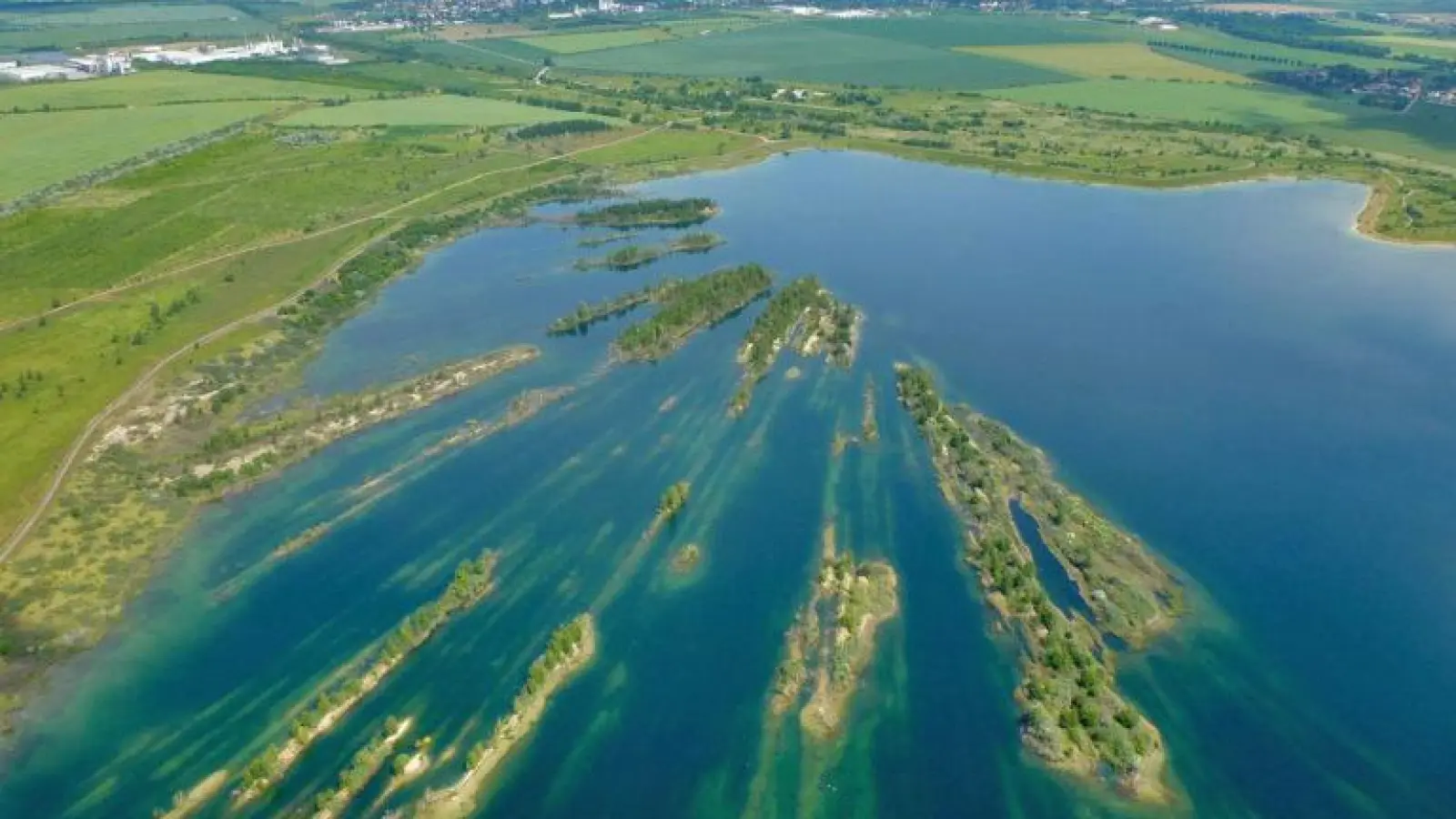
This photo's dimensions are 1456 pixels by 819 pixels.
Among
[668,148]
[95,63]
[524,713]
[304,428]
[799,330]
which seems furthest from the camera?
[95,63]

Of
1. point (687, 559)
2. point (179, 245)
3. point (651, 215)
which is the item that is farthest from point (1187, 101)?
point (179, 245)

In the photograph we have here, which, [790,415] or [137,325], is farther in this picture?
[137,325]

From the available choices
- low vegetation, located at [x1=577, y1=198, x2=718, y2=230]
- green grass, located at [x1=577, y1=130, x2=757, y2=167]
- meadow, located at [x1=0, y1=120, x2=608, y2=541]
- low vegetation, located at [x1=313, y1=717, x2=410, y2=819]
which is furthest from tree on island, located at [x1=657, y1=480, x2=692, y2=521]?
green grass, located at [x1=577, y1=130, x2=757, y2=167]

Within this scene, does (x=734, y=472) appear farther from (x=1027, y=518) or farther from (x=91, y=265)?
(x=91, y=265)

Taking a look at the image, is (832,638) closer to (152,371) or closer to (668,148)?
(152,371)

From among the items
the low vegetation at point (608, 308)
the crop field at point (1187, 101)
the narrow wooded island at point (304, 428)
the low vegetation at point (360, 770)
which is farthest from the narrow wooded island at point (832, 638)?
the crop field at point (1187, 101)

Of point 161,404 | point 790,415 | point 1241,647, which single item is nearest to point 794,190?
point 790,415

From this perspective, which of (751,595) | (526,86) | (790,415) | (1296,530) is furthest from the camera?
(526,86)

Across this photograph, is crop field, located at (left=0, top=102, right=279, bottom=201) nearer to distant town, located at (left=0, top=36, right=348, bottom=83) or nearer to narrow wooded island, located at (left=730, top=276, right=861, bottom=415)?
distant town, located at (left=0, top=36, right=348, bottom=83)
